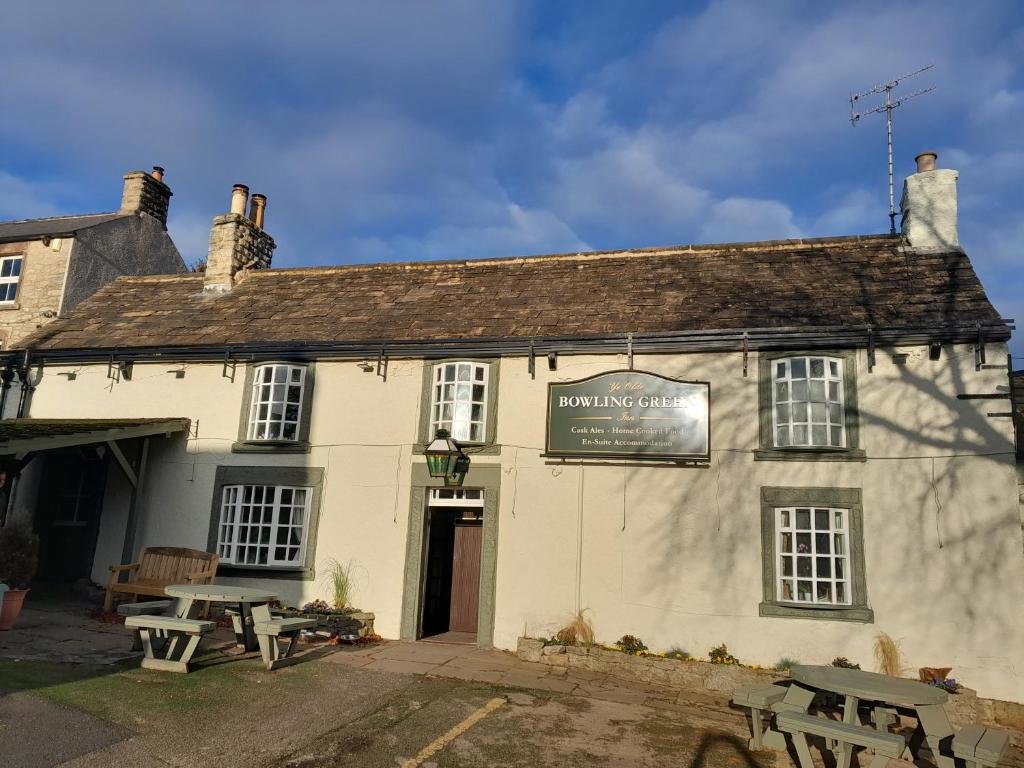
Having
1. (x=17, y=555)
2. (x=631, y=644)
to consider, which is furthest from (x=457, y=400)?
(x=17, y=555)

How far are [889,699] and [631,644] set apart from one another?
15.6ft

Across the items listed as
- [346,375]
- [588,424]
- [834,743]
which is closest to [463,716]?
[834,743]

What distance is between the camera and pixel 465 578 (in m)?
12.6

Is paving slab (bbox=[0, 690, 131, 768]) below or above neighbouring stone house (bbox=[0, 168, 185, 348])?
below

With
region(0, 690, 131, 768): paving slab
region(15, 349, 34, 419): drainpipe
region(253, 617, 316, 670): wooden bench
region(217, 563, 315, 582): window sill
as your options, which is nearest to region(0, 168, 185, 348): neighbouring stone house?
region(15, 349, 34, 419): drainpipe

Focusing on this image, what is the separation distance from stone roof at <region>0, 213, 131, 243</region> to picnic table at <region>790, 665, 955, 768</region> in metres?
17.3

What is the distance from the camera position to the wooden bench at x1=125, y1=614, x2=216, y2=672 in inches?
324

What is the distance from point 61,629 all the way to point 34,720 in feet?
15.0

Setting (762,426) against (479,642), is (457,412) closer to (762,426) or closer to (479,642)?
(479,642)

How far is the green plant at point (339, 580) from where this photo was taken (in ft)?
38.8

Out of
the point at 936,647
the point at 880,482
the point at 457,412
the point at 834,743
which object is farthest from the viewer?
the point at 457,412

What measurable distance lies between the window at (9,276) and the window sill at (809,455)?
16333 mm

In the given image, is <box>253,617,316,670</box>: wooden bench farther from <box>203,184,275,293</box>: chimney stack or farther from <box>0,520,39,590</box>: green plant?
<box>203,184,275,293</box>: chimney stack

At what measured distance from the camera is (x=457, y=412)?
12016 millimetres
